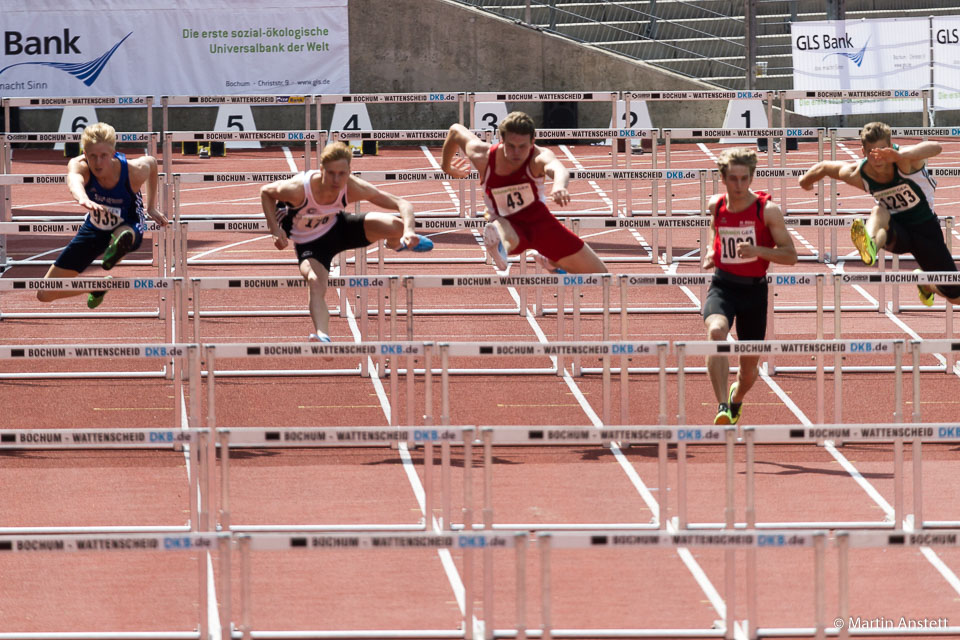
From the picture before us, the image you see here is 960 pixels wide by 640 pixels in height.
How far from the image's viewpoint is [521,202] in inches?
379

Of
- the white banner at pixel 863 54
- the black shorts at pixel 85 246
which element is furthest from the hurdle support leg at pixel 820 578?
the white banner at pixel 863 54

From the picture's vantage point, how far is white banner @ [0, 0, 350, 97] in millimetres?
22375

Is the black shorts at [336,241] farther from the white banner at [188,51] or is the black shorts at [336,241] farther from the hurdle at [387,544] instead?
the white banner at [188,51]

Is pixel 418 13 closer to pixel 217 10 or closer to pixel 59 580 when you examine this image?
pixel 217 10

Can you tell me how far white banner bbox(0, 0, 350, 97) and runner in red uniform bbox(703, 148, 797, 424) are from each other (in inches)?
570

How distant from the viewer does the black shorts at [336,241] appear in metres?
9.41

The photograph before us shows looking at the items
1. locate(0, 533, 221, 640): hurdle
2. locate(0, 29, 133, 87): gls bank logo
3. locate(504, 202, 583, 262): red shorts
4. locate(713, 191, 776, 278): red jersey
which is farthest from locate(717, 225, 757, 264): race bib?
locate(0, 29, 133, 87): gls bank logo

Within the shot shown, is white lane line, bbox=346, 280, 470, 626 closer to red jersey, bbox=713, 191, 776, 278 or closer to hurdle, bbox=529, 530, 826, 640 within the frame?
hurdle, bbox=529, 530, 826, 640

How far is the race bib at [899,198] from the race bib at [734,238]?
1906mm

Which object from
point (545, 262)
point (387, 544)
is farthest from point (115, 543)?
point (545, 262)

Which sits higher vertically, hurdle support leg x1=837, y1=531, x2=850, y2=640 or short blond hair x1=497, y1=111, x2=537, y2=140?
short blond hair x1=497, y1=111, x2=537, y2=140

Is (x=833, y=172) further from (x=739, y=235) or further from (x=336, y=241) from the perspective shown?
(x=336, y=241)

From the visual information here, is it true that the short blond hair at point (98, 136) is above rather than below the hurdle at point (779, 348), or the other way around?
above

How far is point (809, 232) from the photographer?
606 inches
